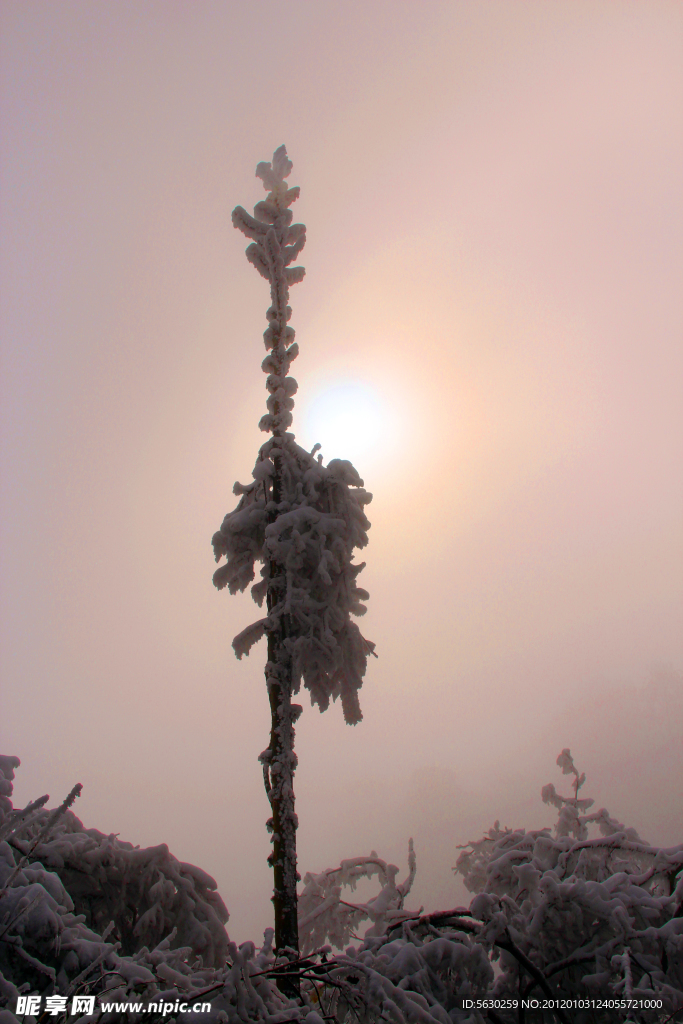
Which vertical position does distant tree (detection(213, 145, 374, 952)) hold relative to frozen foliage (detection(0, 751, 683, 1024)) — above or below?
above

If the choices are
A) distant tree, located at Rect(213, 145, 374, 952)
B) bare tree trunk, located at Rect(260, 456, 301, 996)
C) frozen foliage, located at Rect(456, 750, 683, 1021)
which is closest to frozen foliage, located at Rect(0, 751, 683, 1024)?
frozen foliage, located at Rect(456, 750, 683, 1021)

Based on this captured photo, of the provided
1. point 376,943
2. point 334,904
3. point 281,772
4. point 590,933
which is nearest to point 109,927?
point 376,943

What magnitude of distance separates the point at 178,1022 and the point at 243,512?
20.8 feet

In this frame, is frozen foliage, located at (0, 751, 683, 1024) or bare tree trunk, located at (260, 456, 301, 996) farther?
bare tree trunk, located at (260, 456, 301, 996)

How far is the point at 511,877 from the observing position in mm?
8680

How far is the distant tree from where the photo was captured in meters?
8.25

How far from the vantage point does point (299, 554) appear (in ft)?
29.3

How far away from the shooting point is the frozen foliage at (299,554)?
344 inches

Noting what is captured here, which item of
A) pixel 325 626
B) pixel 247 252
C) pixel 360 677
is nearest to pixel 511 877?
pixel 360 677

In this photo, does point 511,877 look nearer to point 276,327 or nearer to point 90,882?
point 90,882

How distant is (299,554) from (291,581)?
423 mm

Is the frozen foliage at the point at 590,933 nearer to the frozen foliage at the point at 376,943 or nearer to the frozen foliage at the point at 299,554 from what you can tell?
the frozen foliage at the point at 376,943

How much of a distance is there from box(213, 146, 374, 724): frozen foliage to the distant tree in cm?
2

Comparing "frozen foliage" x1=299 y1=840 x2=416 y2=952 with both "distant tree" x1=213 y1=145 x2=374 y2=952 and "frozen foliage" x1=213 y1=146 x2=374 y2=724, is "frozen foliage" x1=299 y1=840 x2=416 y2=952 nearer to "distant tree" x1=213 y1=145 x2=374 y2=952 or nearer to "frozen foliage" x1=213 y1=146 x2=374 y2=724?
"distant tree" x1=213 y1=145 x2=374 y2=952
